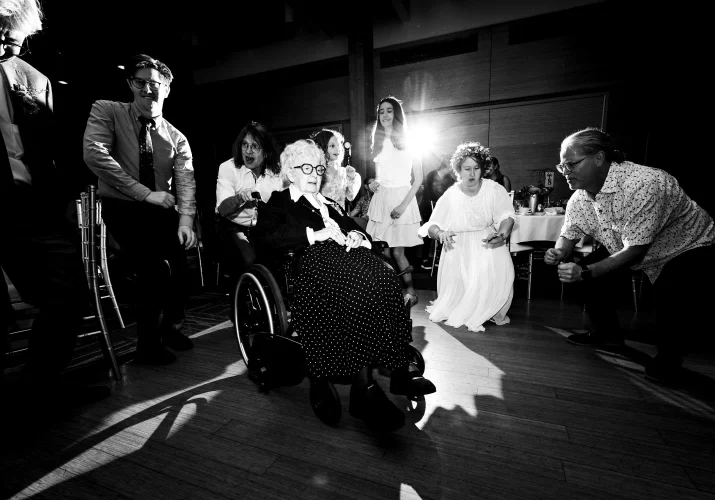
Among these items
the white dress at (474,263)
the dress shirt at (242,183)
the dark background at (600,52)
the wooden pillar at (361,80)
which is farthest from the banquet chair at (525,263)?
the wooden pillar at (361,80)

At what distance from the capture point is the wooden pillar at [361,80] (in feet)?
17.1

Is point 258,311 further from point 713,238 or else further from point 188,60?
point 188,60

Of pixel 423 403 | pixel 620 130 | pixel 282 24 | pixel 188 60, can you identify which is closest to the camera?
pixel 423 403

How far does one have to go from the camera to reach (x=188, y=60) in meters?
6.54

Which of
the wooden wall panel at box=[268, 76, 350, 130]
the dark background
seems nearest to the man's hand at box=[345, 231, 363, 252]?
the dark background

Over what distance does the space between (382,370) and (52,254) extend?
1653 mm

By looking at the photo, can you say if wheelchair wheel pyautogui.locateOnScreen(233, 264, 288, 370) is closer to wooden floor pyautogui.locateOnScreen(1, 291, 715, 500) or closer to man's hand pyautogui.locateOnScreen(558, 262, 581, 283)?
wooden floor pyautogui.locateOnScreen(1, 291, 715, 500)

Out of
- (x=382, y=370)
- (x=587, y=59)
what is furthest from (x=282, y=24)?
(x=382, y=370)

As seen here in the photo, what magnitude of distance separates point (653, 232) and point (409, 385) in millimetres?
1541

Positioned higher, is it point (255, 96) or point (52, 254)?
point (255, 96)

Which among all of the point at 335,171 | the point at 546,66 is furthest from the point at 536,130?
the point at 335,171

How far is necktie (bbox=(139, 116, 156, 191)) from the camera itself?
201 cm

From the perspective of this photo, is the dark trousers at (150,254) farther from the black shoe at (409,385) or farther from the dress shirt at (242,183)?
the black shoe at (409,385)

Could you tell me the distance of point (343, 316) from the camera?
1.39 metres
